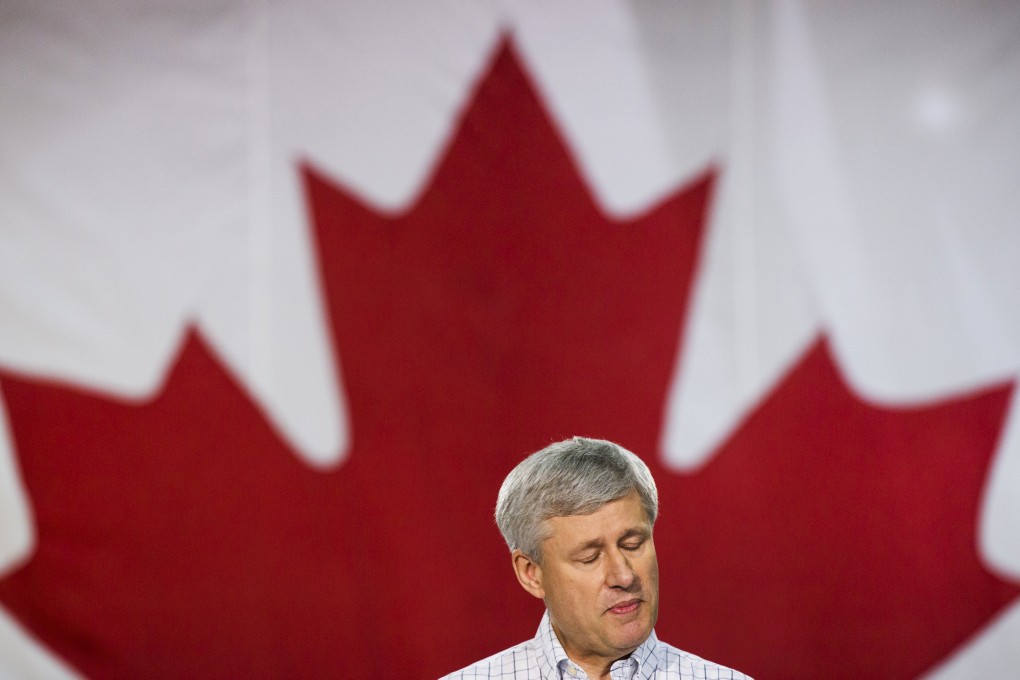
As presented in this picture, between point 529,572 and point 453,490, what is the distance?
0.94 meters

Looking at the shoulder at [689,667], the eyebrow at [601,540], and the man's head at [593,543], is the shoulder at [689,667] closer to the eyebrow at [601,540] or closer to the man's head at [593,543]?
the man's head at [593,543]

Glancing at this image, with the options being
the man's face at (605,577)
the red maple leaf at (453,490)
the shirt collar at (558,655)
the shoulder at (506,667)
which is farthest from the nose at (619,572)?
the red maple leaf at (453,490)

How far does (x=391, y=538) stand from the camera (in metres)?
2.70

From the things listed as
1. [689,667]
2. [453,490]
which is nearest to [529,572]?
[689,667]

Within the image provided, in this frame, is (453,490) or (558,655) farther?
(453,490)

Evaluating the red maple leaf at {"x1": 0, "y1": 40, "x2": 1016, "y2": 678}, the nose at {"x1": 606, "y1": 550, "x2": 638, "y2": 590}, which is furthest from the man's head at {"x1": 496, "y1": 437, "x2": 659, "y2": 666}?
the red maple leaf at {"x1": 0, "y1": 40, "x2": 1016, "y2": 678}

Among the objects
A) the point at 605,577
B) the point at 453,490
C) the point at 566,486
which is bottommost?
the point at 605,577

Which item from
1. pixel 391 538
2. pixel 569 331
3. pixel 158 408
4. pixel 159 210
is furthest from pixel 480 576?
pixel 159 210

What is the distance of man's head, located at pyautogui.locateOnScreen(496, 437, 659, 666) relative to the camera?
1.68 meters

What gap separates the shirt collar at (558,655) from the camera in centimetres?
172

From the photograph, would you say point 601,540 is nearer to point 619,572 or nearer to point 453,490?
point 619,572

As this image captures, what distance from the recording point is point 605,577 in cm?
168

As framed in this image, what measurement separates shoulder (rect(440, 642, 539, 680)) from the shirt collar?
0.03 m

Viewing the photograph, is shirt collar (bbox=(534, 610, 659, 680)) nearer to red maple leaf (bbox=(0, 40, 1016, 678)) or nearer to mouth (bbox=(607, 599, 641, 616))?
mouth (bbox=(607, 599, 641, 616))
